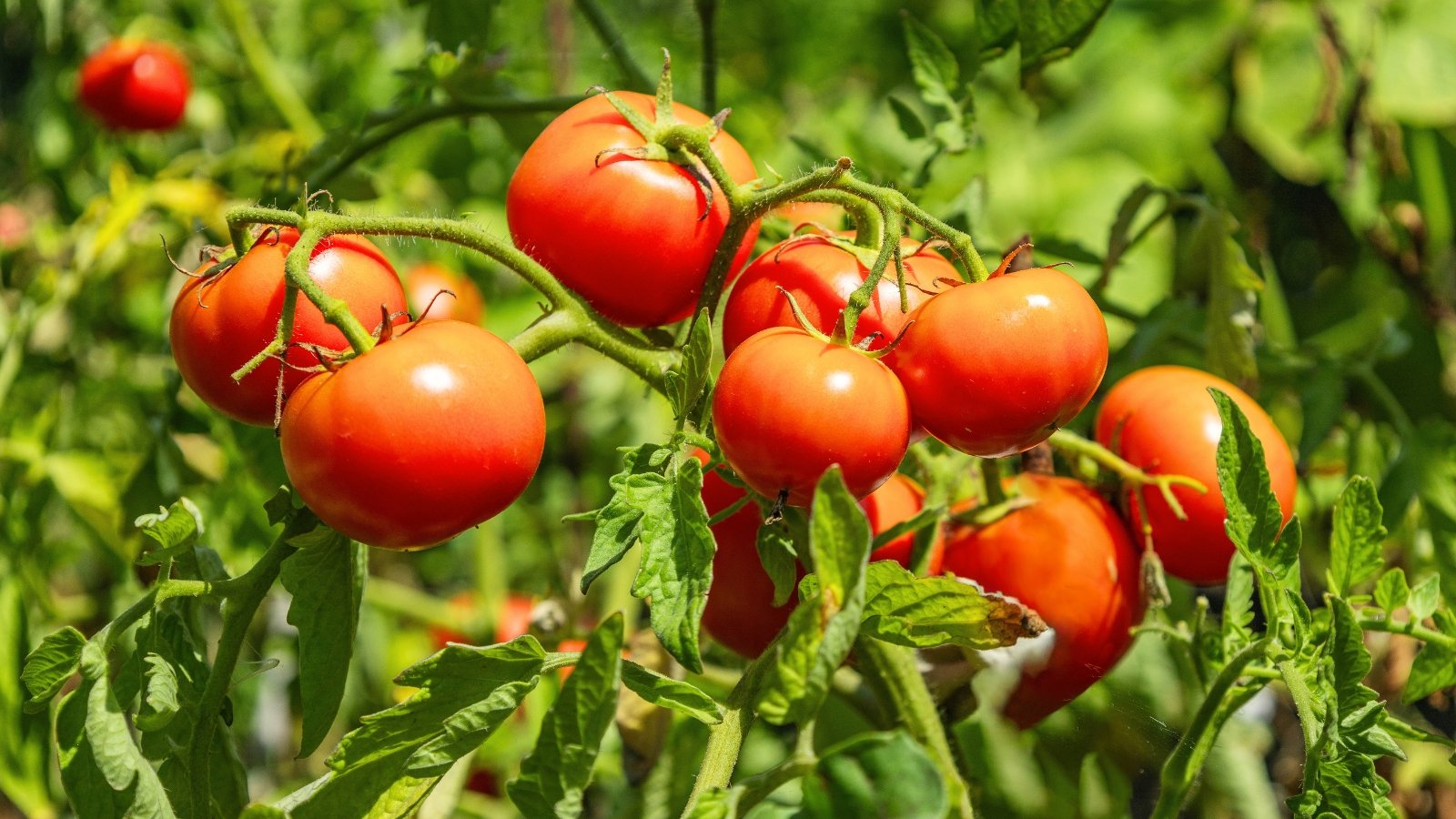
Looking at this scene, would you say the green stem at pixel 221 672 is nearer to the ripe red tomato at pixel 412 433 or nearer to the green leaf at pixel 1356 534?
the ripe red tomato at pixel 412 433

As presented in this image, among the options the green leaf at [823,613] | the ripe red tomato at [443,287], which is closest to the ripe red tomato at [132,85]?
the ripe red tomato at [443,287]

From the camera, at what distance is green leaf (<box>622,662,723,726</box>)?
0.59m

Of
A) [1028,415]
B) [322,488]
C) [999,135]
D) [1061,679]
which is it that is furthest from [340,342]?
[999,135]

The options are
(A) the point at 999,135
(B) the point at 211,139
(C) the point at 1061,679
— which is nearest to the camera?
(C) the point at 1061,679

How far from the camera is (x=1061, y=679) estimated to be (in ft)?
2.71

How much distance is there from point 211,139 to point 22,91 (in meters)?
0.39

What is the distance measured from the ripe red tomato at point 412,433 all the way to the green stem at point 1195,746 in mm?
370

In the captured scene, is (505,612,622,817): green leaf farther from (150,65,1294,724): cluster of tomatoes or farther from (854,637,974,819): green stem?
(854,637,974,819): green stem

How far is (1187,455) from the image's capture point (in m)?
0.82

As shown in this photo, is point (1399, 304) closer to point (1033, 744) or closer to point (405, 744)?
point (1033, 744)

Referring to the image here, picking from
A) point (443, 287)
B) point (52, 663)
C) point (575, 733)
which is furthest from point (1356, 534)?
point (443, 287)

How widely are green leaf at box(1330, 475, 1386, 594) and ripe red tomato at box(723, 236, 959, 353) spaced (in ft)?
0.78

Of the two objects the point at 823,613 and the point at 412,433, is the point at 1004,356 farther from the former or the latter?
the point at 412,433

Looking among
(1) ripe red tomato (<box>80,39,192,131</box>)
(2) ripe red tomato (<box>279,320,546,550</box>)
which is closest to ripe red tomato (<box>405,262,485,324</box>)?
(1) ripe red tomato (<box>80,39,192,131</box>)
